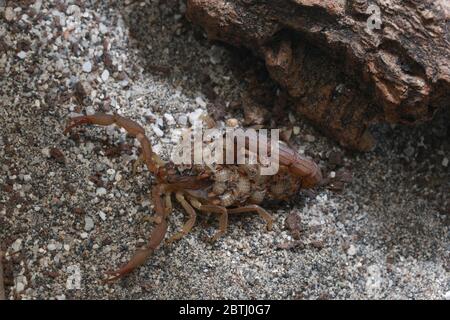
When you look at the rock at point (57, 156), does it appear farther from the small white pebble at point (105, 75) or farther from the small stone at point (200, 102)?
the small stone at point (200, 102)

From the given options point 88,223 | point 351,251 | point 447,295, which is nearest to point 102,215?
point 88,223

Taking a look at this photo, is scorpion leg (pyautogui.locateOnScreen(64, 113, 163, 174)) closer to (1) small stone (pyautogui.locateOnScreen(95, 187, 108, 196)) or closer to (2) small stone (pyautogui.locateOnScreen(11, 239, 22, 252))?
(1) small stone (pyautogui.locateOnScreen(95, 187, 108, 196))

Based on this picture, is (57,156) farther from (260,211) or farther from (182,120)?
(260,211)

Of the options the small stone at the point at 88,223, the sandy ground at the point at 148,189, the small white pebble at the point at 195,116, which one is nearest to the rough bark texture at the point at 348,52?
the sandy ground at the point at 148,189

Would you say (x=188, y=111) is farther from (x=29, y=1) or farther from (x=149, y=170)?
(x=29, y=1)

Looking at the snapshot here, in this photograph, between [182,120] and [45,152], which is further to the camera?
[182,120]

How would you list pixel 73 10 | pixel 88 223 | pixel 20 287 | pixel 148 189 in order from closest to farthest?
1. pixel 20 287
2. pixel 88 223
3. pixel 148 189
4. pixel 73 10

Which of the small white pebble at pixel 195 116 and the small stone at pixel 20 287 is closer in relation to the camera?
the small stone at pixel 20 287
